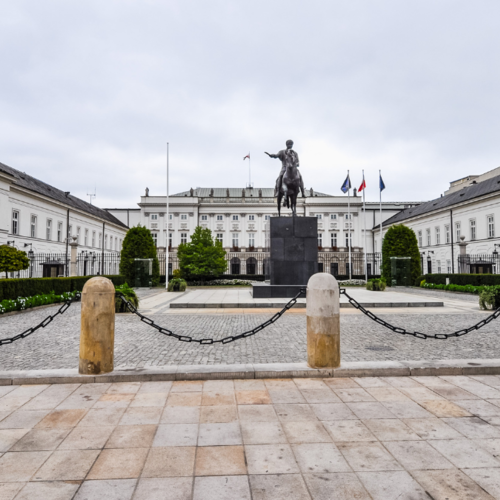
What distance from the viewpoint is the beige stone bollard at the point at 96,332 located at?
17.2ft

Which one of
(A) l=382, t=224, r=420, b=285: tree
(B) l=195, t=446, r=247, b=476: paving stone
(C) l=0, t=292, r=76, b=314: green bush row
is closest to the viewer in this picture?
(B) l=195, t=446, r=247, b=476: paving stone

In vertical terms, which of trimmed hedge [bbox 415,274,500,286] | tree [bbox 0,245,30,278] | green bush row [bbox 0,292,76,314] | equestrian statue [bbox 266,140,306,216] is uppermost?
equestrian statue [bbox 266,140,306,216]

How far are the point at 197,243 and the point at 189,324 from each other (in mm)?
31449

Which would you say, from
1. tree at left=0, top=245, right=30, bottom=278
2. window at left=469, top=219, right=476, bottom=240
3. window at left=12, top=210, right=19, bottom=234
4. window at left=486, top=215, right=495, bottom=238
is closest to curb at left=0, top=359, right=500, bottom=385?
tree at left=0, top=245, right=30, bottom=278

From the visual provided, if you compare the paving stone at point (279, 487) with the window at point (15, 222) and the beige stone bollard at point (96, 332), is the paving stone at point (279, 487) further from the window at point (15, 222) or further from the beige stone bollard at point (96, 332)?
the window at point (15, 222)

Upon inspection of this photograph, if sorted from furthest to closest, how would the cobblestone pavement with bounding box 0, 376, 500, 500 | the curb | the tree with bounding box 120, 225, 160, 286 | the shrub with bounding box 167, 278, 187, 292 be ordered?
the tree with bounding box 120, 225, 160, 286 < the shrub with bounding box 167, 278, 187, 292 < the curb < the cobblestone pavement with bounding box 0, 376, 500, 500

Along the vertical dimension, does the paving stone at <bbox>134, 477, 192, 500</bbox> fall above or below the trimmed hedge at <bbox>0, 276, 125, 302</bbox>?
below

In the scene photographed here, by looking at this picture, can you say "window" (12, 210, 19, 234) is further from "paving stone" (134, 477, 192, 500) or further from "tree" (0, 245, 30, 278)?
"paving stone" (134, 477, 192, 500)

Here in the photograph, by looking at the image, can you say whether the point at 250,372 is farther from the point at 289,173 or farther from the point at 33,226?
the point at 33,226

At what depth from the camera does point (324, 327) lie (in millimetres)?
5453

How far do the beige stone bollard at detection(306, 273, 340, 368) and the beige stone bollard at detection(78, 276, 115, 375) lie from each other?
9.22 feet

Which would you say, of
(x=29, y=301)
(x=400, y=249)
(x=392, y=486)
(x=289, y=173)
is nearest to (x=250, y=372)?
(x=392, y=486)

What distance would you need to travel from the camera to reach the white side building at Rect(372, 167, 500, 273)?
37188 millimetres

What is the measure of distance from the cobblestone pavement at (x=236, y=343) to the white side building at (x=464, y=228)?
2496cm
